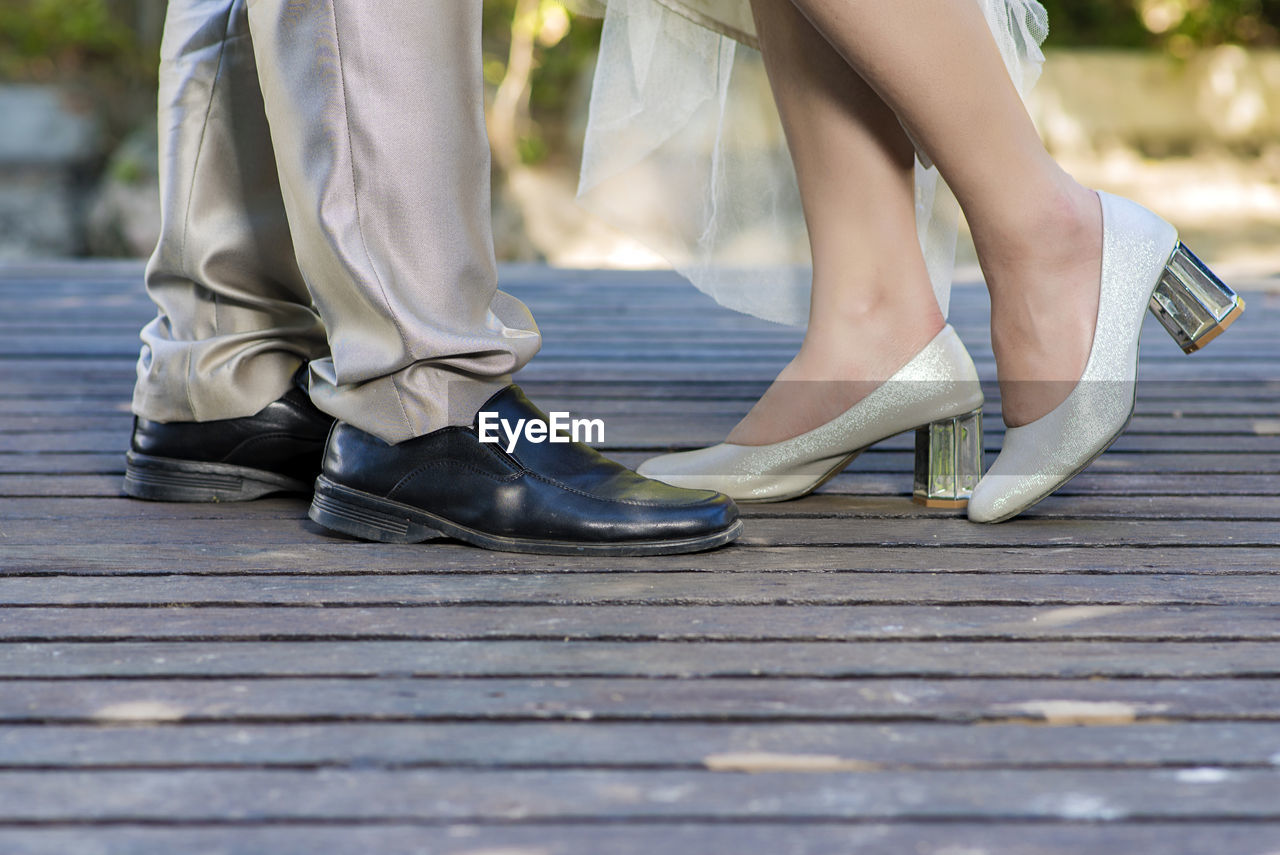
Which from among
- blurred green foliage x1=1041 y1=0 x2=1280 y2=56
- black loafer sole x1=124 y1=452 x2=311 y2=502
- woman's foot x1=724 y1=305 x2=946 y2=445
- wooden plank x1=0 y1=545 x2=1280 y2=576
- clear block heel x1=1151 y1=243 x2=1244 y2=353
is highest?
blurred green foliage x1=1041 y1=0 x2=1280 y2=56

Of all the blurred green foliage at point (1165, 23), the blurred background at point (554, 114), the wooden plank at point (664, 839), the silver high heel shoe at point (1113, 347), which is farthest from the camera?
the blurred green foliage at point (1165, 23)

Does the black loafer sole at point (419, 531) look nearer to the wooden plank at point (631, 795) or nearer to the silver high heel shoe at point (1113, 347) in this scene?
the silver high heel shoe at point (1113, 347)

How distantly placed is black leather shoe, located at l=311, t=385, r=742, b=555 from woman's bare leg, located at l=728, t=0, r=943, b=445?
191 millimetres

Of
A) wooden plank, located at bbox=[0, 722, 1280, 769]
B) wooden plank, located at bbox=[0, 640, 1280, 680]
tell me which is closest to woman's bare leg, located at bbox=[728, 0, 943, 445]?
wooden plank, located at bbox=[0, 640, 1280, 680]

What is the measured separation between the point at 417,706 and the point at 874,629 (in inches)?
11.6

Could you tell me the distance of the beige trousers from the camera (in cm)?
95

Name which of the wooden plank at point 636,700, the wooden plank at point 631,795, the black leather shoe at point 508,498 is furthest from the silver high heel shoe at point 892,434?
the wooden plank at point 631,795

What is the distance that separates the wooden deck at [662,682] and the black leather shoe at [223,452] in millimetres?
29

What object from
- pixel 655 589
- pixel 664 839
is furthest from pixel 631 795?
pixel 655 589

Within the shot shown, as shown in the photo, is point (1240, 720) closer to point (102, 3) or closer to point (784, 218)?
point (784, 218)

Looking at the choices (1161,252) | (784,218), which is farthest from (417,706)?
(784,218)

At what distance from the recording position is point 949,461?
1168mm

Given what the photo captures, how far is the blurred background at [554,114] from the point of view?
17.1 ft

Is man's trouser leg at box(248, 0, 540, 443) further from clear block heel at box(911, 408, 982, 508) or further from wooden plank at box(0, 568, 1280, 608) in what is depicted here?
clear block heel at box(911, 408, 982, 508)
